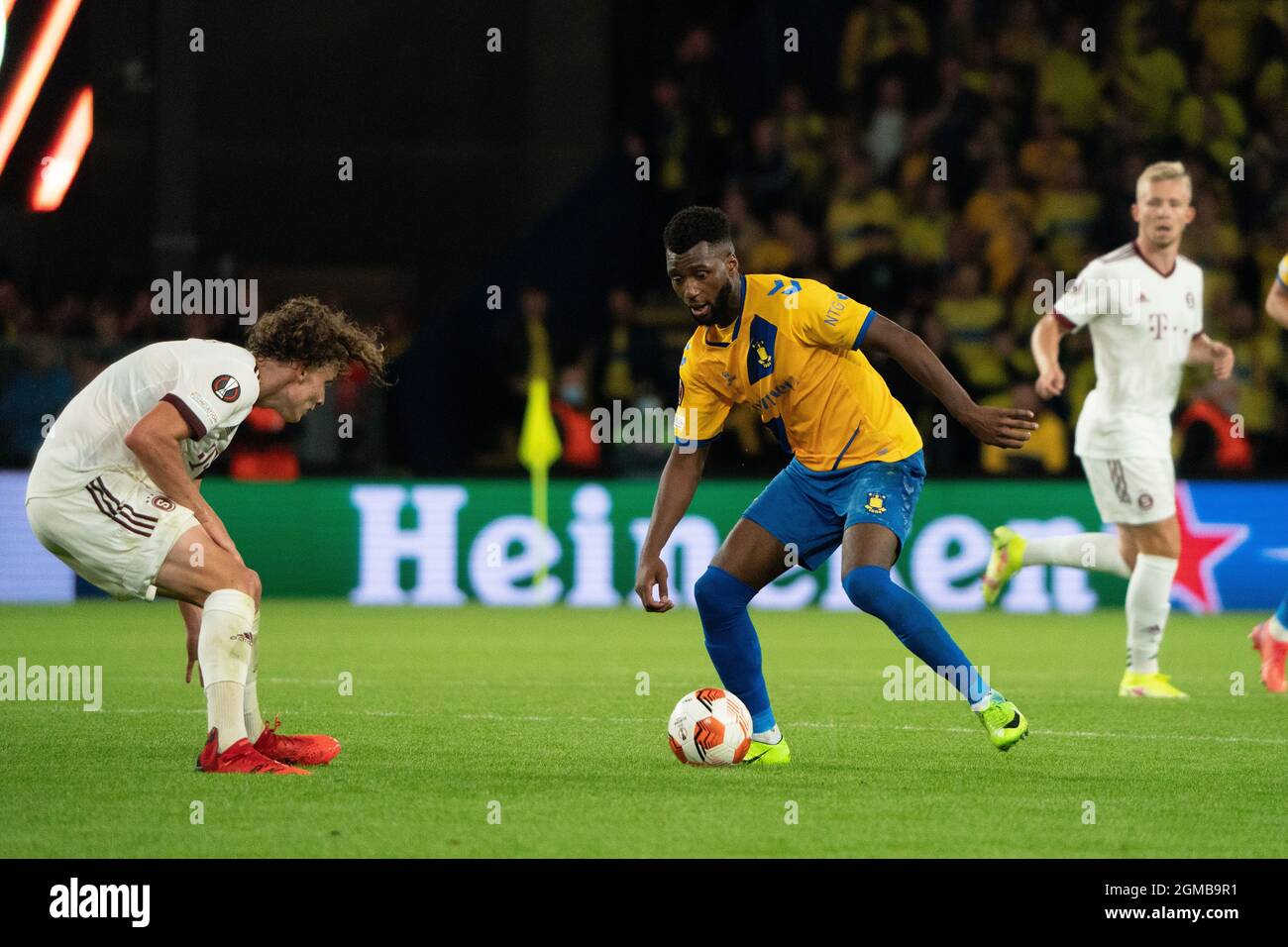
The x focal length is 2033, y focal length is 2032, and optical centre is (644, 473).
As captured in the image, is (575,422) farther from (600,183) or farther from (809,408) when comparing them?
(809,408)

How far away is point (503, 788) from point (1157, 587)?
14.3 feet

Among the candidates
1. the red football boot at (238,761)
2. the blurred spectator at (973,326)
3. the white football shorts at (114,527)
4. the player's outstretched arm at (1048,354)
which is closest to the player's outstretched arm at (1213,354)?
the player's outstretched arm at (1048,354)

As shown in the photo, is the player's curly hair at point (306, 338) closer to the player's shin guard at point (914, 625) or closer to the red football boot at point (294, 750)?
the red football boot at point (294, 750)

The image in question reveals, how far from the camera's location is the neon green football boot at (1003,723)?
22.8ft

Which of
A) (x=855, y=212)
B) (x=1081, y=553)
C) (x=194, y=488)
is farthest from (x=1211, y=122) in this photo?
(x=194, y=488)

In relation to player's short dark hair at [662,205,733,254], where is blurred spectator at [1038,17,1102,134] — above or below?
above

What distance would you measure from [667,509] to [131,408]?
6.31 feet

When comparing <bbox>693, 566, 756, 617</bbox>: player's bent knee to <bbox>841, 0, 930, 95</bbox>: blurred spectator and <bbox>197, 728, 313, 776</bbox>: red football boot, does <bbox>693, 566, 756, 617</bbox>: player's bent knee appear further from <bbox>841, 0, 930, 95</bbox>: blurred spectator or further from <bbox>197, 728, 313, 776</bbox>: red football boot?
<bbox>841, 0, 930, 95</bbox>: blurred spectator

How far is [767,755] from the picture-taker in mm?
7309

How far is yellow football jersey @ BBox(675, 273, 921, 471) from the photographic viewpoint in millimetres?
7180

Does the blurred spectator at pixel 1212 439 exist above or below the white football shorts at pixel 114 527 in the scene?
above

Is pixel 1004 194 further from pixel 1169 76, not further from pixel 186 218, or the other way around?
pixel 186 218

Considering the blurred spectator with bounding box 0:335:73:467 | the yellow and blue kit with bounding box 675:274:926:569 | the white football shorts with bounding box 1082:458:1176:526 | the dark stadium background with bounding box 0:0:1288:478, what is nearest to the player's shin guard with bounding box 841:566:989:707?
the yellow and blue kit with bounding box 675:274:926:569

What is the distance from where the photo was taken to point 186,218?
598 inches
